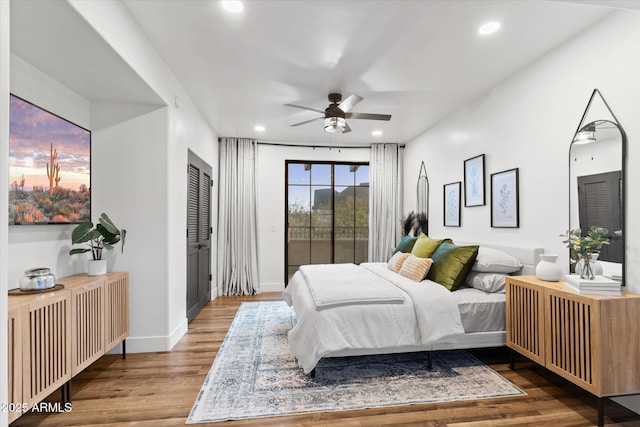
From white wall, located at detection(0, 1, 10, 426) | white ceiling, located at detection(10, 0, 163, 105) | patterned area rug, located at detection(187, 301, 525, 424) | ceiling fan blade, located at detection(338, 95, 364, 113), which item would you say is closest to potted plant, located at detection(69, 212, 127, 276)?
white ceiling, located at detection(10, 0, 163, 105)

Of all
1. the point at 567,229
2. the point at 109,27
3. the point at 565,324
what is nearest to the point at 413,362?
the point at 565,324

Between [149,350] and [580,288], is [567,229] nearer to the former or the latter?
[580,288]

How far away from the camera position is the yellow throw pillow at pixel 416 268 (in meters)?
3.10

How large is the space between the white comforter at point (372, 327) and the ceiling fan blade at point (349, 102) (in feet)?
6.19

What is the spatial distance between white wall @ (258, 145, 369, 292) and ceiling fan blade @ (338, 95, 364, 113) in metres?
2.53

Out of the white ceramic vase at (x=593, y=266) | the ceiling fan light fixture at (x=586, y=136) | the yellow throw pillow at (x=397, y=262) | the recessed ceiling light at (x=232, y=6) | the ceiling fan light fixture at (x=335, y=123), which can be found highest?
the recessed ceiling light at (x=232, y=6)

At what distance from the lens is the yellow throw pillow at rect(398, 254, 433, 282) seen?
3.10m

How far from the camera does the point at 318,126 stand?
4727 millimetres

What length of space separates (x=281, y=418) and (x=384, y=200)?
168 inches

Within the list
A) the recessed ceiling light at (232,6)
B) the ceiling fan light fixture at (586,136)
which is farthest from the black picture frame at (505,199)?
the recessed ceiling light at (232,6)

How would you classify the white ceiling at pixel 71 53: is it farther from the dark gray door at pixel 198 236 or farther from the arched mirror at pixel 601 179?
the arched mirror at pixel 601 179

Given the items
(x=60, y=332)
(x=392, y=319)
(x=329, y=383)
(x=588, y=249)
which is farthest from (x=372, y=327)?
(x=60, y=332)

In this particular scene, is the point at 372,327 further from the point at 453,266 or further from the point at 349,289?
the point at 453,266

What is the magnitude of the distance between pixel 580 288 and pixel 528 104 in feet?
5.69
